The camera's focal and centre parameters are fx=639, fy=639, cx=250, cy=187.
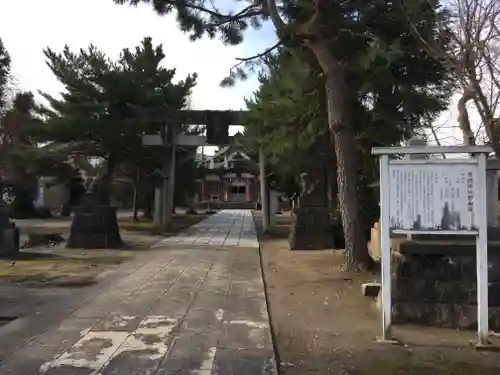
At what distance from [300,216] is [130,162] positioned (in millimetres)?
11445

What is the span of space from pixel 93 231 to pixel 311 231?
234 inches

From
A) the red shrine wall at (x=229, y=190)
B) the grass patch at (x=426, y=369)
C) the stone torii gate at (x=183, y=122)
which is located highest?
the stone torii gate at (x=183, y=122)

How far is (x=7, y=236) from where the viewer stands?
562 inches

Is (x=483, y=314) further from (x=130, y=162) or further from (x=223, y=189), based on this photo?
(x=223, y=189)

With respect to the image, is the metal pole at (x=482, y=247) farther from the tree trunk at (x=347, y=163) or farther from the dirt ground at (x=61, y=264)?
the dirt ground at (x=61, y=264)

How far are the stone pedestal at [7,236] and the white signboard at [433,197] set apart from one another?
10202 mm

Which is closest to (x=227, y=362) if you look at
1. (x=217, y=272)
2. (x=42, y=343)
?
(x=42, y=343)

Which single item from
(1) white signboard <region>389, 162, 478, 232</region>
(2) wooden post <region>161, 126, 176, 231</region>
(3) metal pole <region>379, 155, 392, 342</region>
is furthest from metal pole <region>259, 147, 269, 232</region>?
(1) white signboard <region>389, 162, 478, 232</region>

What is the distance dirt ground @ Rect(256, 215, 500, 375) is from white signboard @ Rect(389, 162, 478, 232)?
1202 mm

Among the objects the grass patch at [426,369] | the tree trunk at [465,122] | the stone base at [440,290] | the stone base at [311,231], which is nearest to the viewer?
the grass patch at [426,369]

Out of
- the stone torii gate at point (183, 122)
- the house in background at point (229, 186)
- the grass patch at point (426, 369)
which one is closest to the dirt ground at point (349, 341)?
the grass patch at point (426, 369)

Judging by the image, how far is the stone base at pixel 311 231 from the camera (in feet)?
57.1

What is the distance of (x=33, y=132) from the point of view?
24.1m

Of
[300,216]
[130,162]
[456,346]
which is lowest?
[456,346]
